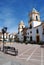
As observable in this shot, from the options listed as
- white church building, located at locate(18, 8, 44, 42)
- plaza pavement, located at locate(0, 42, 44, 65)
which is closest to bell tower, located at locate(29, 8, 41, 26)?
white church building, located at locate(18, 8, 44, 42)

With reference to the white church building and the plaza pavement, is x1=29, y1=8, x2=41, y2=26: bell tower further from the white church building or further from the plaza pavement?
the plaza pavement

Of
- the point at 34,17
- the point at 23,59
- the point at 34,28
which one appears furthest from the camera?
the point at 34,17

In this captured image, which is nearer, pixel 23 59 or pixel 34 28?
pixel 23 59

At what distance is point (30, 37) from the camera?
4300 centimetres

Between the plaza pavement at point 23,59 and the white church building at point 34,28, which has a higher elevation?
the white church building at point 34,28

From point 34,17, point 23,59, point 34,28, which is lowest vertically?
point 23,59

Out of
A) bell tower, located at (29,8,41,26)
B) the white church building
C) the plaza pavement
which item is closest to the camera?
the plaza pavement

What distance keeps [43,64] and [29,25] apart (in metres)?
35.6

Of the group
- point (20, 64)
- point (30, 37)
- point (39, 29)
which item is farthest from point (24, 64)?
point (30, 37)

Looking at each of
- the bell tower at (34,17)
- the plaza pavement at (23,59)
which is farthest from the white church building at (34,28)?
the plaza pavement at (23,59)

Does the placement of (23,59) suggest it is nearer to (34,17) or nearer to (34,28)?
(34,28)

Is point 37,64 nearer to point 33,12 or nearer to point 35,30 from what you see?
point 35,30

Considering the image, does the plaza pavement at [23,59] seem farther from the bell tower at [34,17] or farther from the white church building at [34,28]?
the bell tower at [34,17]

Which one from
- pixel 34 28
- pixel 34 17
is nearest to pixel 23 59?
pixel 34 28
